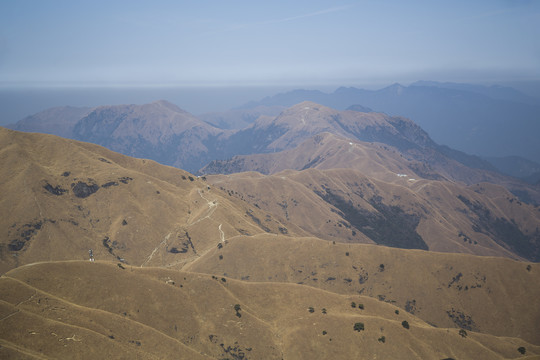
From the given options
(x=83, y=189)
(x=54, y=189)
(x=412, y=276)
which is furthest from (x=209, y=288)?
(x=54, y=189)

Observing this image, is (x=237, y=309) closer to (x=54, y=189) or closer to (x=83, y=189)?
(x=83, y=189)

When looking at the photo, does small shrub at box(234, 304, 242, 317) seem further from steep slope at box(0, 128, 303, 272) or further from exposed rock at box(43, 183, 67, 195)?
exposed rock at box(43, 183, 67, 195)

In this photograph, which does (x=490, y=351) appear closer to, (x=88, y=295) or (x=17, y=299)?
(x=88, y=295)

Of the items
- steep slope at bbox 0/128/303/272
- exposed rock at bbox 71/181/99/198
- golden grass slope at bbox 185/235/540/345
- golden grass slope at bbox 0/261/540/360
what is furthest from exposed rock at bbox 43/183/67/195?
golden grass slope at bbox 0/261/540/360

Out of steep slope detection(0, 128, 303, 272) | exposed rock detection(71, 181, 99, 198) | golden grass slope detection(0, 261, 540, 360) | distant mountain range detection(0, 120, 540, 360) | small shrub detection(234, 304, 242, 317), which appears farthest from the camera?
exposed rock detection(71, 181, 99, 198)

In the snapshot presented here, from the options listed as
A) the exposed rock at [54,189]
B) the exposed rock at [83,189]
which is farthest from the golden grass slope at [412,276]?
the exposed rock at [54,189]

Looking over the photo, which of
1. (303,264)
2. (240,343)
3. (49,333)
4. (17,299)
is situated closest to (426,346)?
(240,343)
